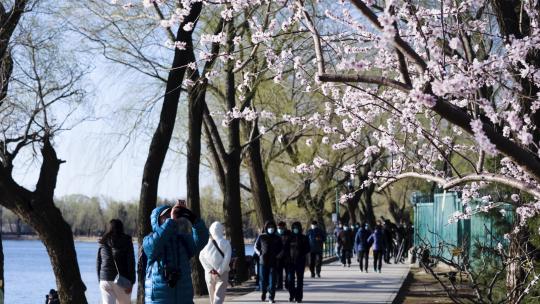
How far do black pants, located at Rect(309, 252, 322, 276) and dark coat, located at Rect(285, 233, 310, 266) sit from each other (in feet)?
22.5

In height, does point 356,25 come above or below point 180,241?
above

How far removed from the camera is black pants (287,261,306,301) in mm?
20719

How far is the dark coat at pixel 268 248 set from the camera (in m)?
20.9

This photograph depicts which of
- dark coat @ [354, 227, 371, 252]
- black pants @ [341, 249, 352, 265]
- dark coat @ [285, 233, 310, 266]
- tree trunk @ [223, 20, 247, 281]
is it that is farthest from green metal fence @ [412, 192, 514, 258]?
tree trunk @ [223, 20, 247, 281]

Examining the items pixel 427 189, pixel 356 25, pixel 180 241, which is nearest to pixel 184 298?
pixel 180 241

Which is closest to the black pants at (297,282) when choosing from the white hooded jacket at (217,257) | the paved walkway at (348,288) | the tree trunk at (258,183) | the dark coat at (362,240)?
the paved walkway at (348,288)

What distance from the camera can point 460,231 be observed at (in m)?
31.0

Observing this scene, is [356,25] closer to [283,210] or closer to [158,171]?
[158,171]

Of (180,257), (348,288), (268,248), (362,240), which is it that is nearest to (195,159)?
(268,248)

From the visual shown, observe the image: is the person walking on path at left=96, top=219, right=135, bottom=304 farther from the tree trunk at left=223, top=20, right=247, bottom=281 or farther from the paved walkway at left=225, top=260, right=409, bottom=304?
the tree trunk at left=223, top=20, right=247, bottom=281

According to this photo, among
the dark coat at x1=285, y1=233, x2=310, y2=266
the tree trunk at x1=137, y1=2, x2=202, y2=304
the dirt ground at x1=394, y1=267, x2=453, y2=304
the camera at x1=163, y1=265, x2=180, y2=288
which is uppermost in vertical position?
the tree trunk at x1=137, y1=2, x2=202, y2=304

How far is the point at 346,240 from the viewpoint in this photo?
3838cm

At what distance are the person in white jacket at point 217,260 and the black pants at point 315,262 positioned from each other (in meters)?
12.6

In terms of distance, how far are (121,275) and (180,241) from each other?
432 centimetres
